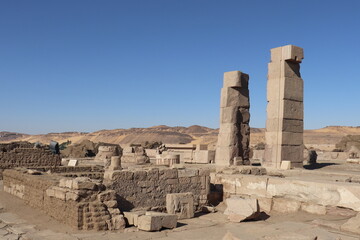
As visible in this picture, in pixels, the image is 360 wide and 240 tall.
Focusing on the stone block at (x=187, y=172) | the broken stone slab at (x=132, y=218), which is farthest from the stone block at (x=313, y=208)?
the broken stone slab at (x=132, y=218)

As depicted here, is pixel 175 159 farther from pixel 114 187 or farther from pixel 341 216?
pixel 341 216

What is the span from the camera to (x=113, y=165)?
1209cm

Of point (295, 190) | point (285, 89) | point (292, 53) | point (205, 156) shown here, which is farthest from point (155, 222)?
point (205, 156)

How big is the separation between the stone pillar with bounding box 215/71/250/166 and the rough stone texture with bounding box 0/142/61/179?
23.7 feet

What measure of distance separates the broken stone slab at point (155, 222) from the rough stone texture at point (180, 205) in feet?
3.41

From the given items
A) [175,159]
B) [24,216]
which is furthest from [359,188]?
[175,159]

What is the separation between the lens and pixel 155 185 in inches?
337

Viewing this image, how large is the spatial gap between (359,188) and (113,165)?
Result: 7656 millimetres

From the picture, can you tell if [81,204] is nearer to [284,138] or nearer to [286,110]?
[284,138]

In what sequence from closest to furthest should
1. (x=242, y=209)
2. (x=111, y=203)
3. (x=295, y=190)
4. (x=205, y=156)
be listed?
(x=111, y=203) → (x=242, y=209) → (x=295, y=190) → (x=205, y=156)

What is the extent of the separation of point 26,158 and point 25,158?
0.13 feet

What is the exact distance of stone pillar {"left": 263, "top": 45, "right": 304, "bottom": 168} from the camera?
47.8 feet

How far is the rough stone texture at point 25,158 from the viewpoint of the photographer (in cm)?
1413

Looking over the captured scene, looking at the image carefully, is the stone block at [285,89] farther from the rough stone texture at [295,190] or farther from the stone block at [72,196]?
the stone block at [72,196]
